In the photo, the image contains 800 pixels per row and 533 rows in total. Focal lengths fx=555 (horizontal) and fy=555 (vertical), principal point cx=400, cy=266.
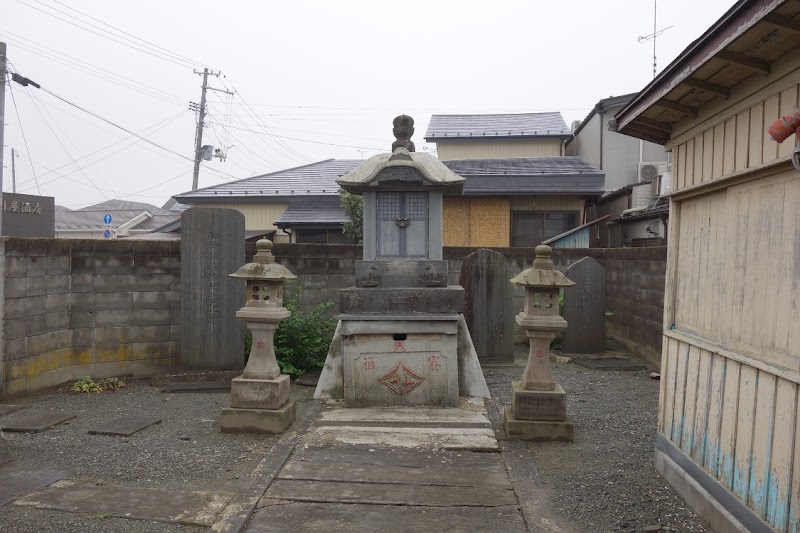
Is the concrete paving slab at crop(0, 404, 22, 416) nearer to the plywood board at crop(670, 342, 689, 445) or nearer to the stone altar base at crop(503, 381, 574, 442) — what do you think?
the stone altar base at crop(503, 381, 574, 442)

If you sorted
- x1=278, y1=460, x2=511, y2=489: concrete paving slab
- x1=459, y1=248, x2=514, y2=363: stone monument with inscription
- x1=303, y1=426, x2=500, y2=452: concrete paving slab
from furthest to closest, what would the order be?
x1=459, y1=248, x2=514, y2=363: stone monument with inscription
x1=303, y1=426, x2=500, y2=452: concrete paving slab
x1=278, y1=460, x2=511, y2=489: concrete paving slab

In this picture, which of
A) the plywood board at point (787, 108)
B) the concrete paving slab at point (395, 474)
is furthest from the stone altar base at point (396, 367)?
the plywood board at point (787, 108)

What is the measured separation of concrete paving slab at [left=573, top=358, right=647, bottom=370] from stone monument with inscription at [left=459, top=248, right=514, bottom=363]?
124 centimetres

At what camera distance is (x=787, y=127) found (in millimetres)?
2773

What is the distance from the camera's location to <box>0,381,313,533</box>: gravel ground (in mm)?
3838

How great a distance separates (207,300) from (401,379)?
3.37 m

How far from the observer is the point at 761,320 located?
338 centimetres

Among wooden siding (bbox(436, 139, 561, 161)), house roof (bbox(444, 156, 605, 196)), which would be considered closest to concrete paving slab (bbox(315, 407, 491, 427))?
house roof (bbox(444, 156, 605, 196))

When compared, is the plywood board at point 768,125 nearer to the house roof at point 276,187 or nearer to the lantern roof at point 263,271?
the lantern roof at point 263,271

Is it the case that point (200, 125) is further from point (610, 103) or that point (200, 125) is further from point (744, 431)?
point (744, 431)

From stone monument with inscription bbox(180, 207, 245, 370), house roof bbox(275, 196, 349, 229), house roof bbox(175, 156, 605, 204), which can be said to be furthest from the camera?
house roof bbox(275, 196, 349, 229)

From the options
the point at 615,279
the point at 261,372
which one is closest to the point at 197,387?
the point at 261,372

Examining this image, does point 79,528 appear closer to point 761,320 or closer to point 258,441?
point 258,441

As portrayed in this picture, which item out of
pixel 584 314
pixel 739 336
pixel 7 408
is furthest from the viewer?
pixel 584 314
